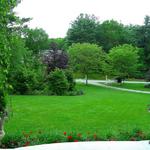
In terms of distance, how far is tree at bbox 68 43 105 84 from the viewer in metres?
32.2

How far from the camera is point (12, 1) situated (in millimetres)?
4707

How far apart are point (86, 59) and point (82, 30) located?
45.9ft

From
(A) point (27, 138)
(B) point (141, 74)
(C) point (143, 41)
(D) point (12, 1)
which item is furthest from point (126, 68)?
(D) point (12, 1)

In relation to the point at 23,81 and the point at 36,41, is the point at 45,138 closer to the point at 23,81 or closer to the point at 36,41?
the point at 23,81

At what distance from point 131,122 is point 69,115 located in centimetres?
245

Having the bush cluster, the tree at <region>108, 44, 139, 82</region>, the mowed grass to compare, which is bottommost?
the mowed grass

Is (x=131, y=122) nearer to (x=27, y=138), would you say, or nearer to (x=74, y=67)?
(x=27, y=138)

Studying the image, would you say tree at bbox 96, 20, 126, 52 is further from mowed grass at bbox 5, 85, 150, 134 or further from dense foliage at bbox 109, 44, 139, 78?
mowed grass at bbox 5, 85, 150, 134

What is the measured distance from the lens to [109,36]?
4503cm

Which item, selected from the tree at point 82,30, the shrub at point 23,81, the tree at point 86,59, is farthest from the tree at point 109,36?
the shrub at point 23,81

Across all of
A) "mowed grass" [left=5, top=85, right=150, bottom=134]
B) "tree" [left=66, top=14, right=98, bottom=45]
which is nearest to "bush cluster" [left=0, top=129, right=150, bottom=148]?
"mowed grass" [left=5, top=85, right=150, bottom=134]

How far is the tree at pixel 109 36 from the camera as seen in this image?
44775 millimetres

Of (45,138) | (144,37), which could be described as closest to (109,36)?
(144,37)

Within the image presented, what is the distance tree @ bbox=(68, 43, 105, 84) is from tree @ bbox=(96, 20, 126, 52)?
11.6 meters
